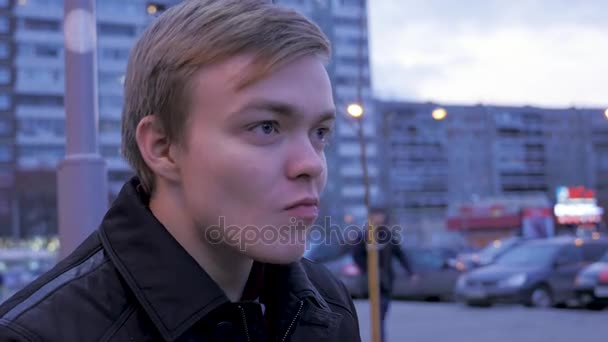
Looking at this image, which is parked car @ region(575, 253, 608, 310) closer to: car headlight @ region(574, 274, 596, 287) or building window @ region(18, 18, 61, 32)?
car headlight @ region(574, 274, 596, 287)

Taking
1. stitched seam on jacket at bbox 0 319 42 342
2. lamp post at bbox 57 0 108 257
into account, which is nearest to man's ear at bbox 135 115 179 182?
stitched seam on jacket at bbox 0 319 42 342

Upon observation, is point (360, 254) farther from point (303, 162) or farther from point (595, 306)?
point (303, 162)

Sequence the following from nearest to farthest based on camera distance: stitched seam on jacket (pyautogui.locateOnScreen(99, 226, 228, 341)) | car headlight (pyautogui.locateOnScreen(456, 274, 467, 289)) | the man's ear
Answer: stitched seam on jacket (pyautogui.locateOnScreen(99, 226, 228, 341)), the man's ear, car headlight (pyautogui.locateOnScreen(456, 274, 467, 289))

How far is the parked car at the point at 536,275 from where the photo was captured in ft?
44.4

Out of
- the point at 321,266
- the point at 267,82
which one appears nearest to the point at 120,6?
the point at 321,266

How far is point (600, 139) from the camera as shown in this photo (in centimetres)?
7181

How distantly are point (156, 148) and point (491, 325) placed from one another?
33.0 feet

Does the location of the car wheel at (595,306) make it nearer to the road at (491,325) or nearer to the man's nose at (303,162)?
the road at (491,325)

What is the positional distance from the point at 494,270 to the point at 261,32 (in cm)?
1371

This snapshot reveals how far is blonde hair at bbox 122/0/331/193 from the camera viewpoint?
1.28 meters

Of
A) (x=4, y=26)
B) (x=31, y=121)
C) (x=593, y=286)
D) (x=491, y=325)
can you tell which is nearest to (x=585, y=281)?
(x=593, y=286)

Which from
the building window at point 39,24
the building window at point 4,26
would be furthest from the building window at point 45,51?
the building window at point 4,26

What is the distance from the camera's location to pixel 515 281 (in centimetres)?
1373

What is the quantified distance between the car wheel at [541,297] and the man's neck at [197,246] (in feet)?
42.8
